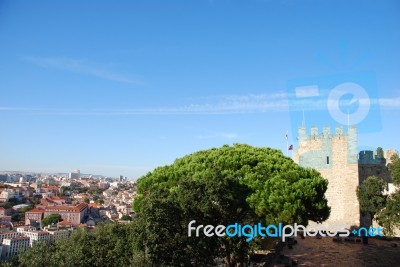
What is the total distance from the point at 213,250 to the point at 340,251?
640 cm

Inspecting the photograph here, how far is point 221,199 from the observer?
1154 centimetres

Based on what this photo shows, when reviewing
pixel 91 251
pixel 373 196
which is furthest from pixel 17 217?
pixel 373 196

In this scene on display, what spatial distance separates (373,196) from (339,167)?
240 cm

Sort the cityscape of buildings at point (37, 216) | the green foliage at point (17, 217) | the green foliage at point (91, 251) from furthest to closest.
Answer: the green foliage at point (17, 217)
the cityscape of buildings at point (37, 216)
the green foliage at point (91, 251)

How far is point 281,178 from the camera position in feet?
47.7

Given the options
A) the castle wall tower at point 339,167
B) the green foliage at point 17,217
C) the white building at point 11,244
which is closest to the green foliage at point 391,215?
the castle wall tower at point 339,167

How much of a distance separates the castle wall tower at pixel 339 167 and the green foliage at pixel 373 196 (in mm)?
743

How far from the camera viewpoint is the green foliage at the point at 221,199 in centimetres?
1015

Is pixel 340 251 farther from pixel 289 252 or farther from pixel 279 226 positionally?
pixel 279 226

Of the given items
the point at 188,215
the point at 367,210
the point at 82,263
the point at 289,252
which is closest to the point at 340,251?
the point at 289,252

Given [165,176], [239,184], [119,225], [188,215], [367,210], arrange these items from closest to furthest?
1. [188,215]
2. [119,225]
3. [239,184]
4. [165,176]
5. [367,210]

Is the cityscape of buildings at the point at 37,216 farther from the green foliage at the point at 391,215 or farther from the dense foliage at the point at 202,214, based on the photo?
the green foliage at the point at 391,215

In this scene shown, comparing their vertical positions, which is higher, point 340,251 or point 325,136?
point 325,136

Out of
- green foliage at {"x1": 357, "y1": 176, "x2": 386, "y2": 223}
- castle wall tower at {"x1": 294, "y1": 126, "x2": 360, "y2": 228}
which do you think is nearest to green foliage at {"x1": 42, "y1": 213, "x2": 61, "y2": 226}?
castle wall tower at {"x1": 294, "y1": 126, "x2": 360, "y2": 228}
